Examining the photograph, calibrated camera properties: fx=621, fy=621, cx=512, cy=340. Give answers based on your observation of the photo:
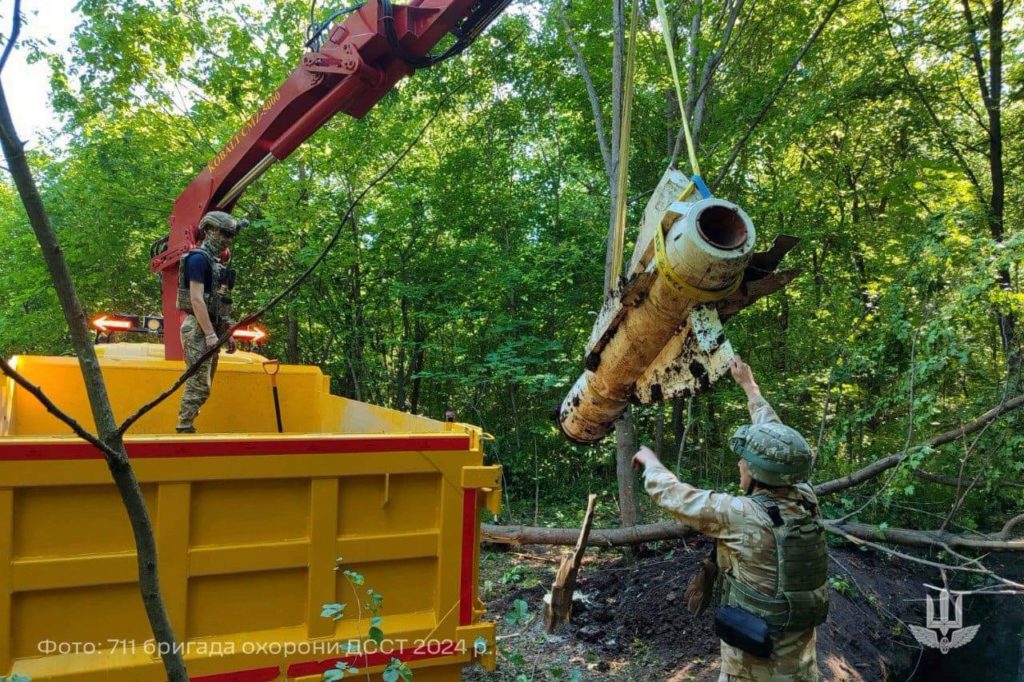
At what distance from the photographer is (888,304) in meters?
6.04

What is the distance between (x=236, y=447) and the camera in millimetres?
2047

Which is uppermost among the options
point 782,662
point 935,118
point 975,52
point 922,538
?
point 975,52

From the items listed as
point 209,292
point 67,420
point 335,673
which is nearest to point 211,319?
point 209,292

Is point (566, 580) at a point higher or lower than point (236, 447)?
lower

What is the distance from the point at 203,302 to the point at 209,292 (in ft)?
0.58

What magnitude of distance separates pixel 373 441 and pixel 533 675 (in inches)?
94.1

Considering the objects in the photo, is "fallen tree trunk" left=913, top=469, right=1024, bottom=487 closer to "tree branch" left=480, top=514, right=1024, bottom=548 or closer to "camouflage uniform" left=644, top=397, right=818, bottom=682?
"tree branch" left=480, top=514, right=1024, bottom=548

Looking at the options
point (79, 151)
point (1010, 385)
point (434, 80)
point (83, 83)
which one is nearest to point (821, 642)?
point (1010, 385)

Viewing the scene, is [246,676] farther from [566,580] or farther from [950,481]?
[950,481]

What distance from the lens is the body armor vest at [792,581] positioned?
249cm

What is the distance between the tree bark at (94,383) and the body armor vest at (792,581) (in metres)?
2.11

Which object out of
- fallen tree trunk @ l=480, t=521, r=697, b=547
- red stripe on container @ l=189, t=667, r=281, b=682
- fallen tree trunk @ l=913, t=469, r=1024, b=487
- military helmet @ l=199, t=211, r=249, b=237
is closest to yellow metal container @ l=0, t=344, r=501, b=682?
red stripe on container @ l=189, t=667, r=281, b=682

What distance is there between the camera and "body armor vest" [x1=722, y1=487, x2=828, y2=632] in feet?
8.18

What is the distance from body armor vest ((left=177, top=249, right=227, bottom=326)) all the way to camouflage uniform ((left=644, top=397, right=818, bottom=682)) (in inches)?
106
